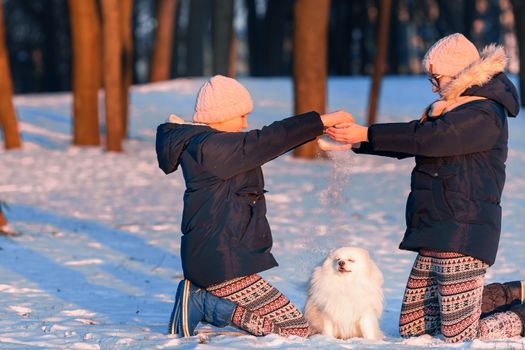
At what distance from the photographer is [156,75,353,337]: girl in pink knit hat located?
6188mm

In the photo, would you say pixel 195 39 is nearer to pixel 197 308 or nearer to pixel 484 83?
pixel 197 308

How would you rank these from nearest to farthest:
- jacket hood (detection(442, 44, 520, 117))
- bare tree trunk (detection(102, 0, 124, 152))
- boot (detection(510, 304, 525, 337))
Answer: jacket hood (detection(442, 44, 520, 117)) → boot (detection(510, 304, 525, 337)) → bare tree trunk (detection(102, 0, 124, 152))

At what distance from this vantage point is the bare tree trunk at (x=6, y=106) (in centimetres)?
2086

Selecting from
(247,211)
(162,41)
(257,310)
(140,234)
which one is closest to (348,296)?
(257,310)

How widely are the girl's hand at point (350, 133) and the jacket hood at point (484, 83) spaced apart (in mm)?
530

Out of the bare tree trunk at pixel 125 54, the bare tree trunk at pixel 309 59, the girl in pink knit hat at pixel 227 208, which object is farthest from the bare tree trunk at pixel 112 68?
the girl in pink knit hat at pixel 227 208

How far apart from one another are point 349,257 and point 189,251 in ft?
3.13

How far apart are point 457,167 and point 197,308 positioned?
5.83ft

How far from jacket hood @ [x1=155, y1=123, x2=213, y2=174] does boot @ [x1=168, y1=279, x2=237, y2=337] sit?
0.74 metres

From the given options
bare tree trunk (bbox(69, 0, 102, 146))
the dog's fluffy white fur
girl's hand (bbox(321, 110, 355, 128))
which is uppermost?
girl's hand (bbox(321, 110, 355, 128))

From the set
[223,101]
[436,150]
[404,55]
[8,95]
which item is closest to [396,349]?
[436,150]

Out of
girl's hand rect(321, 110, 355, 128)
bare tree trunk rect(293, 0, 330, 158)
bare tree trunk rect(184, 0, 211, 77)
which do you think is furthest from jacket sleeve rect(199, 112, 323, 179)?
bare tree trunk rect(184, 0, 211, 77)

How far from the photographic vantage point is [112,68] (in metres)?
20.6

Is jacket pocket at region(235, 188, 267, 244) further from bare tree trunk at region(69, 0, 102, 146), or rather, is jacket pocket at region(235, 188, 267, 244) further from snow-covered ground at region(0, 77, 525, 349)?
bare tree trunk at region(69, 0, 102, 146)
